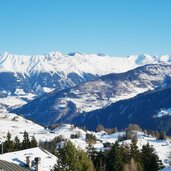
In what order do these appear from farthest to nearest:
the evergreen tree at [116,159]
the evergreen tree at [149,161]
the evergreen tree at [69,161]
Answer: the evergreen tree at [116,159]
the evergreen tree at [149,161]
the evergreen tree at [69,161]

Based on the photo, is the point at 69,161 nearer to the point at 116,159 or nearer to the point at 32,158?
the point at 32,158

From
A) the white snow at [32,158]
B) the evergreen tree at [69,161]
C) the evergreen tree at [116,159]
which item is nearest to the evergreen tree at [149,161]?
the evergreen tree at [116,159]

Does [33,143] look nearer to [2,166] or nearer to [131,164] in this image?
[131,164]

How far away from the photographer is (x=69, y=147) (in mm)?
119375

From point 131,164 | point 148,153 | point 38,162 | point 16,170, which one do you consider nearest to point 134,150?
point 148,153

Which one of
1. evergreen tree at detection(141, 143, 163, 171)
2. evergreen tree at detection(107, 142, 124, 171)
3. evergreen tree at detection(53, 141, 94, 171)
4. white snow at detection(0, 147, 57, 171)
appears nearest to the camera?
evergreen tree at detection(53, 141, 94, 171)

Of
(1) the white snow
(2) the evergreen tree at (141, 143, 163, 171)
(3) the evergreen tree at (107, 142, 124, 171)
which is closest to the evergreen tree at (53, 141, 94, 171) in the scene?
(1) the white snow

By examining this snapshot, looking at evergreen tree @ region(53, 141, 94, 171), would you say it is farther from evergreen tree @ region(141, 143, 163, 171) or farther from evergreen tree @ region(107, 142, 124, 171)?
evergreen tree @ region(141, 143, 163, 171)

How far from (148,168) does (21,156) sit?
35.0m

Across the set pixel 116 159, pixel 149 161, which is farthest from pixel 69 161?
pixel 149 161

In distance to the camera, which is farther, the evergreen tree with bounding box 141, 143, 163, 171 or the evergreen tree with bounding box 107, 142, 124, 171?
the evergreen tree with bounding box 107, 142, 124, 171

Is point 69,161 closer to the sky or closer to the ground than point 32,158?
closer to the ground

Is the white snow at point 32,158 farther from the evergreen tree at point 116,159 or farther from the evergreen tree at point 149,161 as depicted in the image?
the evergreen tree at point 149,161

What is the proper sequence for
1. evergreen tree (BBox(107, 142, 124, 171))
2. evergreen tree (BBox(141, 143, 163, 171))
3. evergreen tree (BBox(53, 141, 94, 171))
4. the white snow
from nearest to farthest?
1. evergreen tree (BBox(53, 141, 94, 171))
2. the white snow
3. evergreen tree (BBox(141, 143, 163, 171))
4. evergreen tree (BBox(107, 142, 124, 171))
